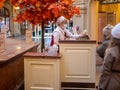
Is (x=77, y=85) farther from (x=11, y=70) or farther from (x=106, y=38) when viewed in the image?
(x=106, y=38)

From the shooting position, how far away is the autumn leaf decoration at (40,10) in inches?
191

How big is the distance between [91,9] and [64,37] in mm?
10176

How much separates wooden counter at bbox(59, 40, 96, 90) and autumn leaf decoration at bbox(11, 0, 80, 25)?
1.64 ft

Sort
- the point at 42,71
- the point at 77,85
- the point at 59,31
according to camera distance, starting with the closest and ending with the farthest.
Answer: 1. the point at 42,71
2. the point at 77,85
3. the point at 59,31

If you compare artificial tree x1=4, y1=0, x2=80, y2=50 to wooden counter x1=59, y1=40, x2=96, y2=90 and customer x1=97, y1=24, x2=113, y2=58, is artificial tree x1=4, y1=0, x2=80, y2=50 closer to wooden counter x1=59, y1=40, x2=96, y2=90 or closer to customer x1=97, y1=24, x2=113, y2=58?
wooden counter x1=59, y1=40, x2=96, y2=90

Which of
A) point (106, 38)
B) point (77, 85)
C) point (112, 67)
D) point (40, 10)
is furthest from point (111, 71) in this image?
point (106, 38)

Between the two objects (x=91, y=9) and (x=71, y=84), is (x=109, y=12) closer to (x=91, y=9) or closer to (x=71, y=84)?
(x=91, y=9)

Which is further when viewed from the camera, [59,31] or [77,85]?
[59,31]

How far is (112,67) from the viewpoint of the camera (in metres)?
3.37

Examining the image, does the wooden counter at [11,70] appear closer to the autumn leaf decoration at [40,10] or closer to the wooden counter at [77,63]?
the autumn leaf decoration at [40,10]

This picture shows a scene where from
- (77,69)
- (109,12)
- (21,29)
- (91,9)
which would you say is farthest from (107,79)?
(21,29)

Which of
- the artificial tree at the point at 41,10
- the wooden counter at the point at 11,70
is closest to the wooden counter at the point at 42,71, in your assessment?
the wooden counter at the point at 11,70

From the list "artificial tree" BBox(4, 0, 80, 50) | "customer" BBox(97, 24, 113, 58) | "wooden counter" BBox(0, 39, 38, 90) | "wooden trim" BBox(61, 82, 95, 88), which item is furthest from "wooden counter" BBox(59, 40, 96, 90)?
"customer" BBox(97, 24, 113, 58)

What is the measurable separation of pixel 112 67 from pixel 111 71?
0.05 m
